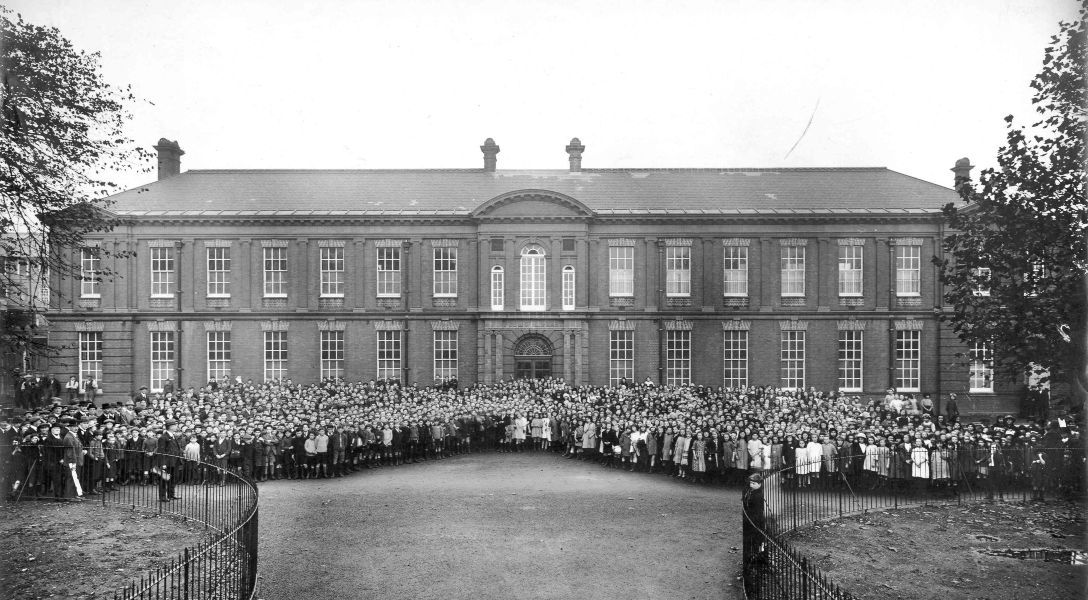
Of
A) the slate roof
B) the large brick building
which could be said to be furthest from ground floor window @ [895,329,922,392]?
the slate roof

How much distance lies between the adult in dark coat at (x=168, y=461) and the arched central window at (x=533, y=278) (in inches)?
697

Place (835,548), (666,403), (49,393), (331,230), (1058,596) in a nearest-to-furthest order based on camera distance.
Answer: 1. (1058,596)
2. (835,548)
3. (666,403)
4. (49,393)
5. (331,230)

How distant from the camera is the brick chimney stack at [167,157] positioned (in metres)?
37.8

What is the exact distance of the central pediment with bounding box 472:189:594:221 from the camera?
33.0 m

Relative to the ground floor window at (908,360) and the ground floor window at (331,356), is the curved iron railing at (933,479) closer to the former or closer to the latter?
the ground floor window at (908,360)

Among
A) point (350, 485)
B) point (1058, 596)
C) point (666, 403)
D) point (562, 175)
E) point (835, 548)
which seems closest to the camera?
point (1058, 596)

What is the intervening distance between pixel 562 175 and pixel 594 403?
15.9 m

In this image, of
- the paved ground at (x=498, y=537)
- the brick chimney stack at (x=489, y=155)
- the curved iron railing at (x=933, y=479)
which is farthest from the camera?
the brick chimney stack at (x=489, y=155)

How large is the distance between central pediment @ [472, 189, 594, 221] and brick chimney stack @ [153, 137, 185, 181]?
718 inches

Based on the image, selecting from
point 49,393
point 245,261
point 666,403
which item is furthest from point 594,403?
point 49,393

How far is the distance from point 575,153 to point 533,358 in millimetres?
11958

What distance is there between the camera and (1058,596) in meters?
10.8

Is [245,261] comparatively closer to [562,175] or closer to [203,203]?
[203,203]

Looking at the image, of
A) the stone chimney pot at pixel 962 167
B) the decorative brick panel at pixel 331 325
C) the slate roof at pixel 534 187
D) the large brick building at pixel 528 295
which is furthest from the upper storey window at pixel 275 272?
the stone chimney pot at pixel 962 167
